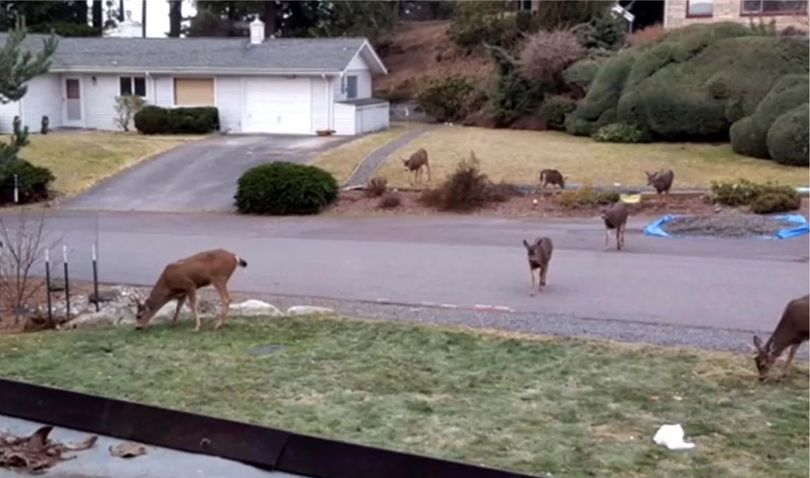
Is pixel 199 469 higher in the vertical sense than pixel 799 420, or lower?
higher

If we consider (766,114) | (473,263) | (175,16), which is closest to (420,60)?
(175,16)

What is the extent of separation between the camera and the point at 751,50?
115 ft

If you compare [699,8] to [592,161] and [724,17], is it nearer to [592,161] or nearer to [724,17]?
[724,17]

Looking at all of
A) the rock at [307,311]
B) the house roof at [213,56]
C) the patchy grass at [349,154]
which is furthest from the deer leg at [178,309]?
→ the house roof at [213,56]

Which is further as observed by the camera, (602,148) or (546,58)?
(546,58)

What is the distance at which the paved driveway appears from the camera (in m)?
28.9

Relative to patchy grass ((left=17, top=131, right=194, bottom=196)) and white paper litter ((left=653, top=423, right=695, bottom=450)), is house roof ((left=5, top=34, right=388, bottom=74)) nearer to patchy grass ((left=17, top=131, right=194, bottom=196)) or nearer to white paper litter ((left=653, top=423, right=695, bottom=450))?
Answer: patchy grass ((left=17, top=131, right=194, bottom=196))

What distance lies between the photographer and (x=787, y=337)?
954 centimetres

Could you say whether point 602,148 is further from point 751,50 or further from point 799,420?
point 799,420

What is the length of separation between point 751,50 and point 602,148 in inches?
230

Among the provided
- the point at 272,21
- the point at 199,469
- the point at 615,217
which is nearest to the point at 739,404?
the point at 199,469

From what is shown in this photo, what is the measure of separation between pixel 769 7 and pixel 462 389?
41.0 meters

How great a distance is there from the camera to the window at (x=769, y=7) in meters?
44.8

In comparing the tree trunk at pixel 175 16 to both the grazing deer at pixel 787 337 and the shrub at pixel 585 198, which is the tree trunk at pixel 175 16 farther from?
the grazing deer at pixel 787 337
